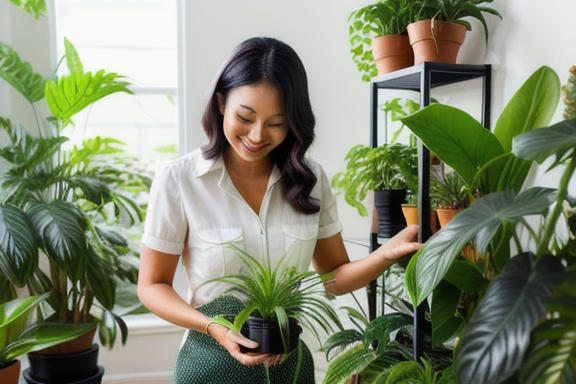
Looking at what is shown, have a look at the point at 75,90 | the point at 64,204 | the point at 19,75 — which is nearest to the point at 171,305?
the point at 64,204

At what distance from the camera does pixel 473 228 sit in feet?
3.20

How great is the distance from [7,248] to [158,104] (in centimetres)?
140

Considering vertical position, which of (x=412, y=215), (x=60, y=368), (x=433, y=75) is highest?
(x=433, y=75)

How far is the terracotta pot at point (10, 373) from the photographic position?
195 centimetres

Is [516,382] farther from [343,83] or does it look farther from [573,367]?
[343,83]

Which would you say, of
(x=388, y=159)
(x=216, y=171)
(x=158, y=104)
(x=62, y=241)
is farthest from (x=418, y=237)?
(x=158, y=104)

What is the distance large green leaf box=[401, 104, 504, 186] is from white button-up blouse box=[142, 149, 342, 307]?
471mm

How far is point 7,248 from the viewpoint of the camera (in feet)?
6.43

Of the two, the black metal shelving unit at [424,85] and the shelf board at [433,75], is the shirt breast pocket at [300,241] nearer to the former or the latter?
the black metal shelving unit at [424,85]

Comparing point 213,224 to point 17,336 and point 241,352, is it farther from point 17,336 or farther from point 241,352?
point 17,336

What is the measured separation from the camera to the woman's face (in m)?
1.41

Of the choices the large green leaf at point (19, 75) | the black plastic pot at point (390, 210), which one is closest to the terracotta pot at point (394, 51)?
the black plastic pot at point (390, 210)

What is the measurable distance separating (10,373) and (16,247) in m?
0.45

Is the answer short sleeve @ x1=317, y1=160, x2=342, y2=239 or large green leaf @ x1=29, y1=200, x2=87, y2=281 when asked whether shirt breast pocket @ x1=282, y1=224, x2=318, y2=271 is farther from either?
large green leaf @ x1=29, y1=200, x2=87, y2=281
